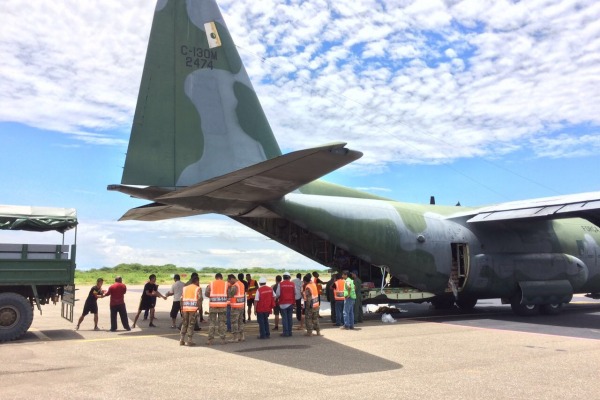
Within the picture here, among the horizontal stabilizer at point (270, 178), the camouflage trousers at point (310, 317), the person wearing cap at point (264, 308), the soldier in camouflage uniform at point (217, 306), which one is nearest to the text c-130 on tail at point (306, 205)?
the horizontal stabilizer at point (270, 178)

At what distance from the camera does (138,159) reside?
40.5ft

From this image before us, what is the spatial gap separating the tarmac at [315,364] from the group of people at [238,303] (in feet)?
1.48

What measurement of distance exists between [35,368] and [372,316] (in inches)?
466

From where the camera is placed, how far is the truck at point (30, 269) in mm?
11977

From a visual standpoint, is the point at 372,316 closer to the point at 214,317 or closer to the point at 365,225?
the point at 365,225

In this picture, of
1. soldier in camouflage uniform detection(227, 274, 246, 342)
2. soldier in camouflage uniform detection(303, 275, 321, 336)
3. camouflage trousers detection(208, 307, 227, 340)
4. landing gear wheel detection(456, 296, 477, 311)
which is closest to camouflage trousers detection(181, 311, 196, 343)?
camouflage trousers detection(208, 307, 227, 340)

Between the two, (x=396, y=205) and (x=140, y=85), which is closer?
(x=140, y=85)

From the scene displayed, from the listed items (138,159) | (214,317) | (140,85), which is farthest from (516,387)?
(140,85)

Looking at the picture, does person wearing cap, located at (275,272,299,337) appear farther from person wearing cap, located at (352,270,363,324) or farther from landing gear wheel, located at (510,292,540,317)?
landing gear wheel, located at (510,292,540,317)

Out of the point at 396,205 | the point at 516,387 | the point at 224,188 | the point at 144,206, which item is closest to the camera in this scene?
the point at 516,387

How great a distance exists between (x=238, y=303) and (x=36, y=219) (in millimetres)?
5994

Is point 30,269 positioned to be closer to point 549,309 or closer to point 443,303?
point 443,303

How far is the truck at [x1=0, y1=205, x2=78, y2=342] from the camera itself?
12.0 m

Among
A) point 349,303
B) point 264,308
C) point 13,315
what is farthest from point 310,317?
point 13,315
